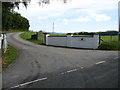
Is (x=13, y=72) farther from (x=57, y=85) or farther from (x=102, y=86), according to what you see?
(x=102, y=86)

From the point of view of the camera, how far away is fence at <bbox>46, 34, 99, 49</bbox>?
23013 millimetres

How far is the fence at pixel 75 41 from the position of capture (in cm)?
2301

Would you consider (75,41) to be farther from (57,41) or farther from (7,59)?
(7,59)

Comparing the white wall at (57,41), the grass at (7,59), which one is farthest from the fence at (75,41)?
the grass at (7,59)

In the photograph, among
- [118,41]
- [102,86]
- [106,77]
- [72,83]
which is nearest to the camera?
[102,86]

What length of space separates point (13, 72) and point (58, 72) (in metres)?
2.48

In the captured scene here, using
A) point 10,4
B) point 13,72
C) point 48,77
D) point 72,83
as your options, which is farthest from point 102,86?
point 10,4

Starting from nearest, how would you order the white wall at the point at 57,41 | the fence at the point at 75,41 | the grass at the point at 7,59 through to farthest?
the grass at the point at 7,59 < the fence at the point at 75,41 < the white wall at the point at 57,41

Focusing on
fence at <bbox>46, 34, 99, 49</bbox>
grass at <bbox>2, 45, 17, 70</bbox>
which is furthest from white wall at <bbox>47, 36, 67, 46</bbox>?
grass at <bbox>2, 45, 17, 70</bbox>

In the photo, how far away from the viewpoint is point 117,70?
10.5 meters

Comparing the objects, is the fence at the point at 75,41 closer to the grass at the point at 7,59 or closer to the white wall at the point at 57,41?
the white wall at the point at 57,41

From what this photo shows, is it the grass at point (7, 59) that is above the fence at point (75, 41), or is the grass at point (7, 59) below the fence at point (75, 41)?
below

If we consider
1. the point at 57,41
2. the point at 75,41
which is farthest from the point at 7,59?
the point at 57,41

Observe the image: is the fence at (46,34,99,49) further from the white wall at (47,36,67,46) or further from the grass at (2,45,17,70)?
the grass at (2,45,17,70)
